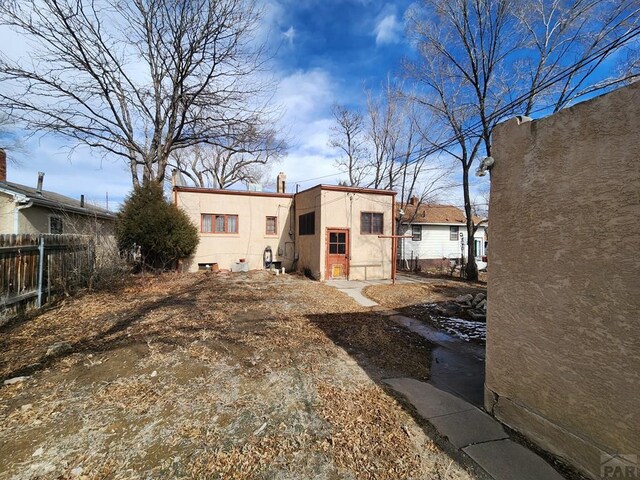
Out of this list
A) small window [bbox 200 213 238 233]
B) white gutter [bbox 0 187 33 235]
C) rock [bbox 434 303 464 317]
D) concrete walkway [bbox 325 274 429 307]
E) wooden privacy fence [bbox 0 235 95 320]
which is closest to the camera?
wooden privacy fence [bbox 0 235 95 320]

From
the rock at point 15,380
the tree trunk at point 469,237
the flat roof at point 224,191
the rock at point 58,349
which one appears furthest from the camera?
the tree trunk at point 469,237

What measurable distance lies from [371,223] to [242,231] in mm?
6313

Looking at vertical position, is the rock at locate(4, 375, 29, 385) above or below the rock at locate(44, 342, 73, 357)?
below

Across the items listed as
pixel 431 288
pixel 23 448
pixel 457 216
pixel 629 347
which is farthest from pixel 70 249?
pixel 457 216

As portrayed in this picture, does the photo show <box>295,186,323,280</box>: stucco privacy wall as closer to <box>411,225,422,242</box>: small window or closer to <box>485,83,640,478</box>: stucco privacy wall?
<box>485,83,640,478</box>: stucco privacy wall

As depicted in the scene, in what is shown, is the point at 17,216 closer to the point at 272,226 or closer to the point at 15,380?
the point at 272,226

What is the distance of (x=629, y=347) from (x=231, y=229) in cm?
1397

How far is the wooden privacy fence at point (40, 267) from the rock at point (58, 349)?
1940 mm

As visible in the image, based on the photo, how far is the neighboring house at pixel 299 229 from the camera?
39.9 ft

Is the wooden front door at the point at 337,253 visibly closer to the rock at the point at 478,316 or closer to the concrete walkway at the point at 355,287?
the concrete walkway at the point at 355,287

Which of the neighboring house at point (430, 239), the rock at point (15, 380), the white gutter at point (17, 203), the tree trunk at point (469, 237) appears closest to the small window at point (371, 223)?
the tree trunk at point (469, 237)

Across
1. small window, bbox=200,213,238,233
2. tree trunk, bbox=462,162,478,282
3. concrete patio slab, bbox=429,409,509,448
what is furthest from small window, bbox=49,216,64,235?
tree trunk, bbox=462,162,478,282

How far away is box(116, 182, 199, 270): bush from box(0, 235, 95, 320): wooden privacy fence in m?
2.79

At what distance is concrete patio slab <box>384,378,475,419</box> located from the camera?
3006 mm
